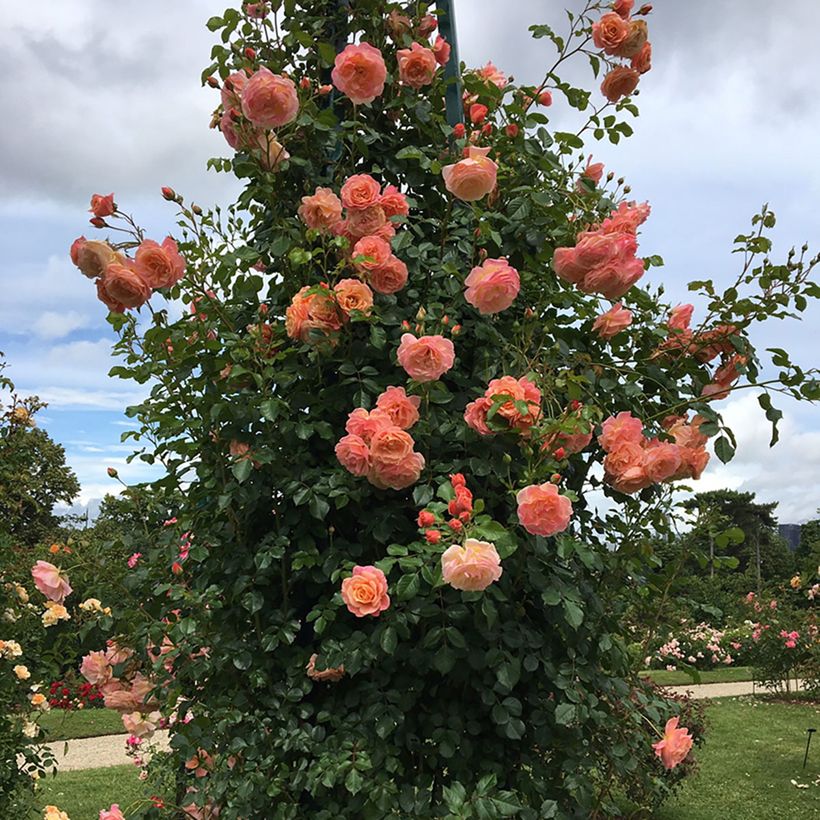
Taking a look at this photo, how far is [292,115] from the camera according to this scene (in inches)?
71.3

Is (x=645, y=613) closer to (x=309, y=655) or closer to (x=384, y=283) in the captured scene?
(x=309, y=655)

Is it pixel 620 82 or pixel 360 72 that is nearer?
pixel 360 72

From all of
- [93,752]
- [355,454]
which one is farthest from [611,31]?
[93,752]

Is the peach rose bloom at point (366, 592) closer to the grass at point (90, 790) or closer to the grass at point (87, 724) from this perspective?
the grass at point (90, 790)

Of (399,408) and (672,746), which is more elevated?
(399,408)

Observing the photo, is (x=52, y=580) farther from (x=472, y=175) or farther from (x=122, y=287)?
(x=472, y=175)

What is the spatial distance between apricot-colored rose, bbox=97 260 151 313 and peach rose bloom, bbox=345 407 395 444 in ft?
1.77

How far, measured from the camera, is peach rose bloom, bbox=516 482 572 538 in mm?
1543

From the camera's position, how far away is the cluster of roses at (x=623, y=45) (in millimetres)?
2105

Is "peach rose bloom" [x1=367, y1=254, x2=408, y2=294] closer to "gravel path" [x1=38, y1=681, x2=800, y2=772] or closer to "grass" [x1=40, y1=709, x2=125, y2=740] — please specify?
"gravel path" [x1=38, y1=681, x2=800, y2=772]

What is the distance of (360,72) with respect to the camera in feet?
6.15

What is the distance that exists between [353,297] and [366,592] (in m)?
0.61

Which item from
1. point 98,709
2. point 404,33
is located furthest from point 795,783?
point 98,709

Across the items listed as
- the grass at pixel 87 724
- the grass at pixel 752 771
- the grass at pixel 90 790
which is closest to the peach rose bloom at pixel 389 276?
the grass at pixel 90 790
